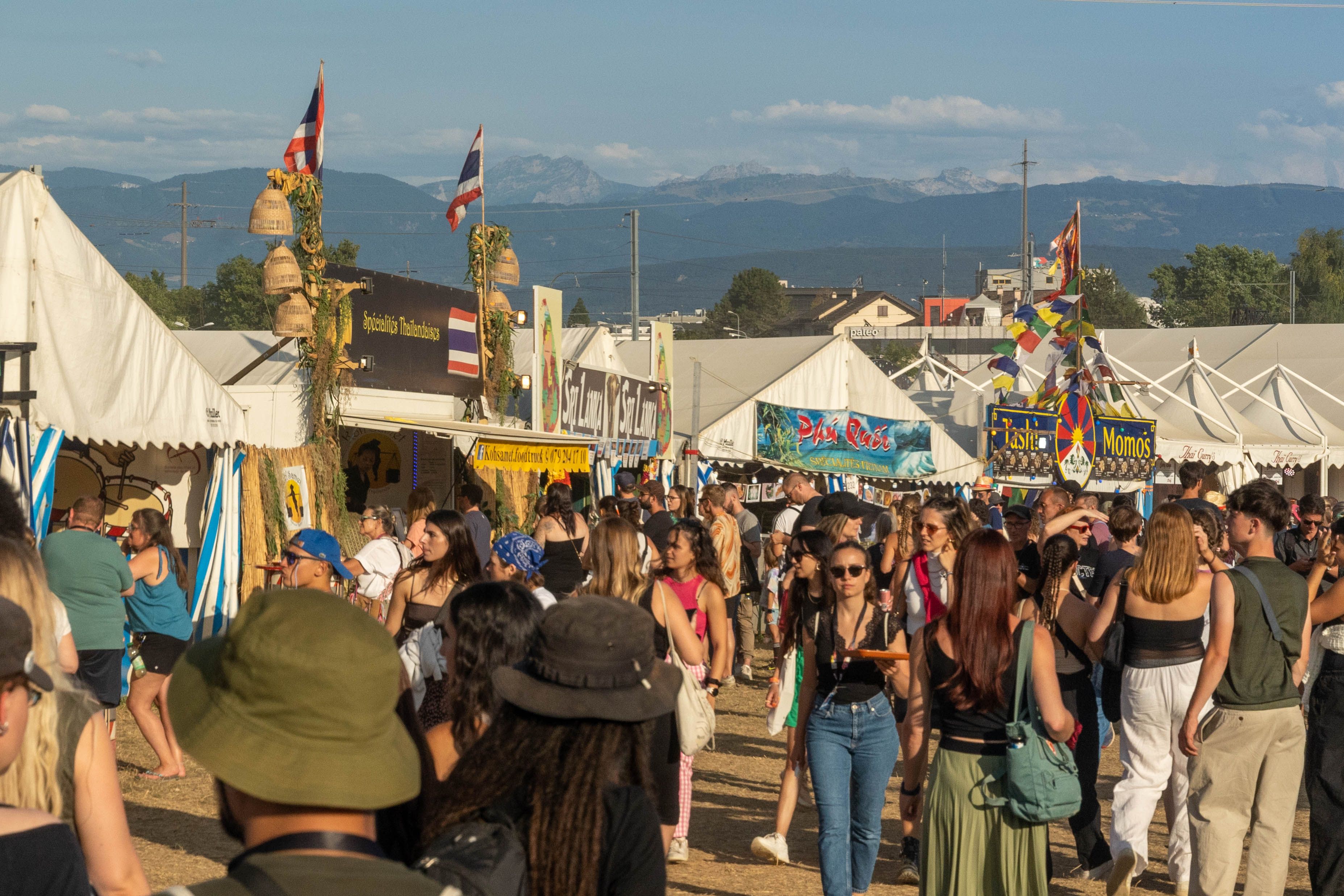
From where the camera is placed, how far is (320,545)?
742 centimetres

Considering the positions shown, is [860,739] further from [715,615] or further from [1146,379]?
[1146,379]

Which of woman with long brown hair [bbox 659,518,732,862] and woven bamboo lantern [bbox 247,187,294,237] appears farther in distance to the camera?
woven bamboo lantern [bbox 247,187,294,237]

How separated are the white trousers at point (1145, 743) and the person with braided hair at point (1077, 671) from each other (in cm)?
27

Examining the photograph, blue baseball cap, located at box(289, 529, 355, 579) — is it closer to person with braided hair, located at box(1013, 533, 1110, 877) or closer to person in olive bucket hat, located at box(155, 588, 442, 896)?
person with braided hair, located at box(1013, 533, 1110, 877)

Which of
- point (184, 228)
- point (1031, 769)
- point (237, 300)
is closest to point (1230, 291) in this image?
point (237, 300)

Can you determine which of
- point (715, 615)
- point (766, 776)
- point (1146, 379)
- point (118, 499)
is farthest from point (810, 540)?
point (1146, 379)

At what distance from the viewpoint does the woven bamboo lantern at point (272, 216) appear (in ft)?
41.0

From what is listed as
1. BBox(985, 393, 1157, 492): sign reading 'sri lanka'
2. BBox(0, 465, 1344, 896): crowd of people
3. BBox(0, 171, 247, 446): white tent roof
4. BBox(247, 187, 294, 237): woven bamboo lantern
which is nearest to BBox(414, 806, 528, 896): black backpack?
BBox(0, 465, 1344, 896): crowd of people

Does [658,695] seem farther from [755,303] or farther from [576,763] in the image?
[755,303]

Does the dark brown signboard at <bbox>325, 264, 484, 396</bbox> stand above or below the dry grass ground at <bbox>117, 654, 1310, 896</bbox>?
above

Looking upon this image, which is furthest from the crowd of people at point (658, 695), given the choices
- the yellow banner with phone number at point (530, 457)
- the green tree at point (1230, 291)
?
the green tree at point (1230, 291)

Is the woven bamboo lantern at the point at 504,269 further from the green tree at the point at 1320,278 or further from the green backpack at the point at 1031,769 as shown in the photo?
the green tree at the point at 1320,278

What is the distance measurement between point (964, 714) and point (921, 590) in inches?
108

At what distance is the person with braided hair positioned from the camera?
6.46 m
